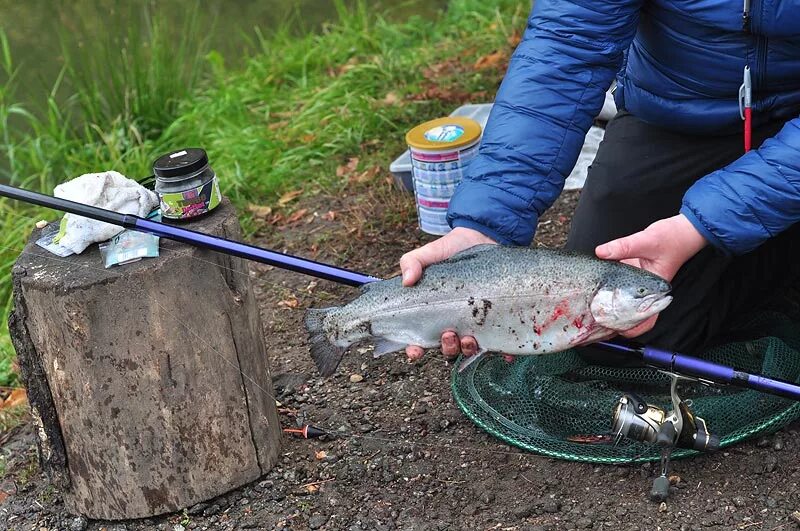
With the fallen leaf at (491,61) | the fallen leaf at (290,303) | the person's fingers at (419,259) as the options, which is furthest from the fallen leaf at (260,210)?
the person's fingers at (419,259)

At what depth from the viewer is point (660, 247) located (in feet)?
9.45

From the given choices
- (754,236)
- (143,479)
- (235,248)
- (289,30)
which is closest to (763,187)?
(754,236)

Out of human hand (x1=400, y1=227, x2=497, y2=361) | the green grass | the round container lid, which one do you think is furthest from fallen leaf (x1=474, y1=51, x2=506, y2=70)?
human hand (x1=400, y1=227, x2=497, y2=361)

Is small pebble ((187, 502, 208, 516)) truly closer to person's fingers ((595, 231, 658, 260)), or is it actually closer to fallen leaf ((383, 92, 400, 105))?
person's fingers ((595, 231, 658, 260))

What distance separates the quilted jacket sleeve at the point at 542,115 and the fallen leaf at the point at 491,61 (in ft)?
11.1

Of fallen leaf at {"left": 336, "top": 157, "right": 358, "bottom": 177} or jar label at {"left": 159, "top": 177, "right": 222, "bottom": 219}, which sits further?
fallen leaf at {"left": 336, "top": 157, "right": 358, "bottom": 177}

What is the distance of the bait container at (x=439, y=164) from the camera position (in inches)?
183

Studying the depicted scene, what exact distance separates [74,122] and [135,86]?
565 millimetres

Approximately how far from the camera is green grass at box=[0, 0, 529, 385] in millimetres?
6056

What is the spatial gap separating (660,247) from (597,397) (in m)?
0.76

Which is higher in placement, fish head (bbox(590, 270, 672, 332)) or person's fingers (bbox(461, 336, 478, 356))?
fish head (bbox(590, 270, 672, 332))

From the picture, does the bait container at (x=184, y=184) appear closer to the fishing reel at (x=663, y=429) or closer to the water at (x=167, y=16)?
the fishing reel at (x=663, y=429)

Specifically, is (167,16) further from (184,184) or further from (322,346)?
(322,346)

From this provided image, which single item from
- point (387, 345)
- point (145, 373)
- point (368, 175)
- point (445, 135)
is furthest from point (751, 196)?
point (368, 175)
